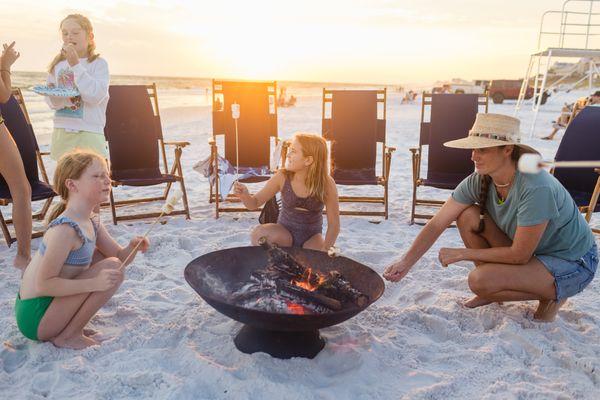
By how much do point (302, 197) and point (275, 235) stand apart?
1.04ft

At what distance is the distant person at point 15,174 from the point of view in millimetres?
3105

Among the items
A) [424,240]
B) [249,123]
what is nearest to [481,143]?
[424,240]

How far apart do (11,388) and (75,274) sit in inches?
20.9

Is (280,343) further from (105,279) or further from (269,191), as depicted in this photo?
(269,191)

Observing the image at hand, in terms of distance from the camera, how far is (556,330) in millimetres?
2654

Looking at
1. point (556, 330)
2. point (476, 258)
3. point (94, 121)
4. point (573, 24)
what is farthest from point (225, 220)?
point (573, 24)

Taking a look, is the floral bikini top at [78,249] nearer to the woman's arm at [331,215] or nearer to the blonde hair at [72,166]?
the blonde hair at [72,166]

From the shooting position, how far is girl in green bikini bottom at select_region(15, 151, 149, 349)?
216 cm

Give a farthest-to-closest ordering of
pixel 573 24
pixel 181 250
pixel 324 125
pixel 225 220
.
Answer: pixel 573 24
pixel 324 125
pixel 225 220
pixel 181 250

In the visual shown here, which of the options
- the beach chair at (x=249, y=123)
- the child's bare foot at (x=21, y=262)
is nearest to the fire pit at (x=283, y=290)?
the child's bare foot at (x=21, y=262)

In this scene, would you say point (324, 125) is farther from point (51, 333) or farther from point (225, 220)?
point (51, 333)

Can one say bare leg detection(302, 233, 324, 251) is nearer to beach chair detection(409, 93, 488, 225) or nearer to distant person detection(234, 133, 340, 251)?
distant person detection(234, 133, 340, 251)

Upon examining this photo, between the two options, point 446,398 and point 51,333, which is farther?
point 51,333

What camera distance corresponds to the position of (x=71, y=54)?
11.8 ft
